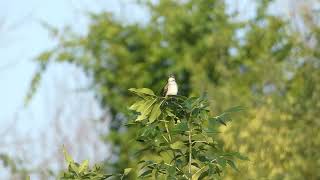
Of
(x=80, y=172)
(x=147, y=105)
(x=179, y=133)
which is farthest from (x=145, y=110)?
(x=80, y=172)

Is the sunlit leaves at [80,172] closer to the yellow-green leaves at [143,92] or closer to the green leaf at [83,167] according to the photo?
the green leaf at [83,167]

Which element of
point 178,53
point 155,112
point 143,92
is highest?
point 178,53

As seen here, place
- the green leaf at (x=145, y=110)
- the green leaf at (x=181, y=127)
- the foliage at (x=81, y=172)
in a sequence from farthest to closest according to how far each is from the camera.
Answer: the foliage at (x=81, y=172), the green leaf at (x=145, y=110), the green leaf at (x=181, y=127)

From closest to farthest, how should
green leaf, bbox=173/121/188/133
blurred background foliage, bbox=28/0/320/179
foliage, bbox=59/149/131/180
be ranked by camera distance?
1. green leaf, bbox=173/121/188/133
2. foliage, bbox=59/149/131/180
3. blurred background foliage, bbox=28/0/320/179

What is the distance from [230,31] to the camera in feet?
54.9

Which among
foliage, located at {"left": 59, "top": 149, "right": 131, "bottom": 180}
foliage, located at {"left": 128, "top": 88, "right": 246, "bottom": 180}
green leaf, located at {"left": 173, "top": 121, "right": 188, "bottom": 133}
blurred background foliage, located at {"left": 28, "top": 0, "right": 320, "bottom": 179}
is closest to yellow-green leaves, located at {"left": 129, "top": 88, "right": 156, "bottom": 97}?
foliage, located at {"left": 128, "top": 88, "right": 246, "bottom": 180}

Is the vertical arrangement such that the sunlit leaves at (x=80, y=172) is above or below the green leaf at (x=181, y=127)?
below

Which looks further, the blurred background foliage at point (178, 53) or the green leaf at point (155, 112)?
the blurred background foliage at point (178, 53)

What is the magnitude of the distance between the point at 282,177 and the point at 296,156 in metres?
0.54

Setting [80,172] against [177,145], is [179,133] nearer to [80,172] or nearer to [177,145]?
[177,145]

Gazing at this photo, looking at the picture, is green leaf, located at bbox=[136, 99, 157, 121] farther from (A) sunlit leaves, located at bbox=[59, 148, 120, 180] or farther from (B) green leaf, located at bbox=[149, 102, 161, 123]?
(A) sunlit leaves, located at bbox=[59, 148, 120, 180]

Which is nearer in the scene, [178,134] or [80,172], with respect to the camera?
[178,134]

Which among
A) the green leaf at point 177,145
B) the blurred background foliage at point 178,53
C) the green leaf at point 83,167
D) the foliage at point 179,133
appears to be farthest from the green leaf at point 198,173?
the blurred background foliage at point 178,53

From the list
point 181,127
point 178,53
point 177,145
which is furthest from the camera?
point 178,53
